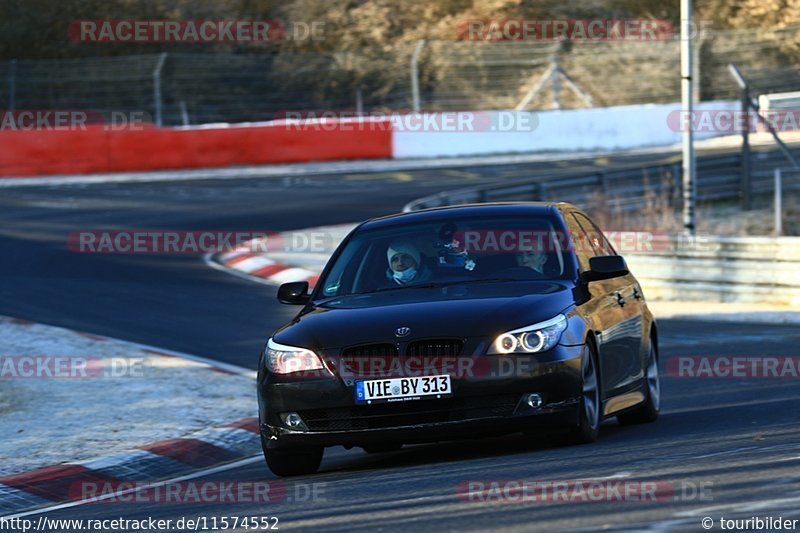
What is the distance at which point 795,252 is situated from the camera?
16234mm

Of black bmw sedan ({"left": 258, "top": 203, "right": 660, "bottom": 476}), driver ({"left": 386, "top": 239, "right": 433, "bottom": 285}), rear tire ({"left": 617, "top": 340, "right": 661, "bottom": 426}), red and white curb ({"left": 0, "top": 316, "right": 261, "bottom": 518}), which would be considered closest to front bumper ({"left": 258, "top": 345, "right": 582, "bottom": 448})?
black bmw sedan ({"left": 258, "top": 203, "right": 660, "bottom": 476})

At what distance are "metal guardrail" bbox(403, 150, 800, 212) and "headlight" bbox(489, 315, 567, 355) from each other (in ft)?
46.7

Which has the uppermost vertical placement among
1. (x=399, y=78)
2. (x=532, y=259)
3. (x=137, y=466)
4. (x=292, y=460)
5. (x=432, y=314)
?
(x=532, y=259)

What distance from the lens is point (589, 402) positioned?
8.12 metres

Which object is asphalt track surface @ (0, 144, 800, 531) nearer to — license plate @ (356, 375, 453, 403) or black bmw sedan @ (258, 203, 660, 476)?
black bmw sedan @ (258, 203, 660, 476)

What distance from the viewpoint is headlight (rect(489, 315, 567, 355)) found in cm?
780

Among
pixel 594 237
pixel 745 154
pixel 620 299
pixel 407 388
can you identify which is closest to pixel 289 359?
pixel 407 388

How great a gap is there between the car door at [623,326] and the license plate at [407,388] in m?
1.32

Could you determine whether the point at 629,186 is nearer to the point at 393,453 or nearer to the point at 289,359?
the point at 393,453

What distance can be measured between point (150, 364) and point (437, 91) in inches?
1191

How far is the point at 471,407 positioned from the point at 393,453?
163cm

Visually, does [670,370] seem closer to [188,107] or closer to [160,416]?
[160,416]

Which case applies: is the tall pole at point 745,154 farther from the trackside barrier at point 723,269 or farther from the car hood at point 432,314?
the car hood at point 432,314

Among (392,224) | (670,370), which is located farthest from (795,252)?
(392,224)
